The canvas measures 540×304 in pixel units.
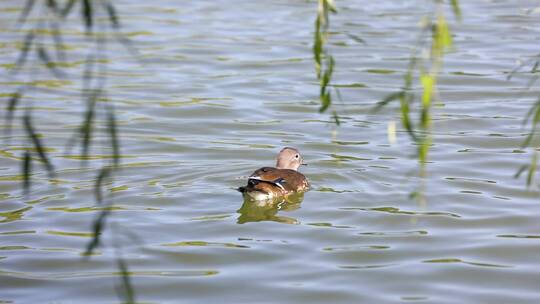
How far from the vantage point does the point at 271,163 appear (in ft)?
36.6

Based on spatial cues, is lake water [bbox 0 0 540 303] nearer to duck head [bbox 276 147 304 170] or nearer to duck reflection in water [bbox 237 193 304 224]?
duck reflection in water [bbox 237 193 304 224]

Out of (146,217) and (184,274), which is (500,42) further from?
(184,274)

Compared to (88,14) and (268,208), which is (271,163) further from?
(88,14)

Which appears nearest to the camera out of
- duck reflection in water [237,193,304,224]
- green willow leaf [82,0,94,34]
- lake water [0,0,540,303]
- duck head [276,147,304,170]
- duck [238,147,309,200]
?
green willow leaf [82,0,94,34]

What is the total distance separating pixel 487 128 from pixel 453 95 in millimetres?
1496

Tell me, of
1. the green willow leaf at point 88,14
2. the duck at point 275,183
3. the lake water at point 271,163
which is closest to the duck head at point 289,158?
the duck at point 275,183

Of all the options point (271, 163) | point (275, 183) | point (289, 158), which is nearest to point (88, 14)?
point (275, 183)

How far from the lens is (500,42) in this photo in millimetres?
15844

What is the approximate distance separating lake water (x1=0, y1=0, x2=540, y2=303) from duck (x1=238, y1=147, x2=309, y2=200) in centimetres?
13

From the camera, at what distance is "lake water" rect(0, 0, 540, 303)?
746 cm

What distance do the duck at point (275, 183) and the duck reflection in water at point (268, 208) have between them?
5 cm

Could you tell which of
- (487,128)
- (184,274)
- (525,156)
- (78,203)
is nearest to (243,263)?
(184,274)

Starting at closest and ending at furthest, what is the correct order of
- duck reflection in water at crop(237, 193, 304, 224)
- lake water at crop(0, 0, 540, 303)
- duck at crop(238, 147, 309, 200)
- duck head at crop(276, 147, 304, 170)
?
lake water at crop(0, 0, 540, 303) < duck reflection in water at crop(237, 193, 304, 224) < duck at crop(238, 147, 309, 200) < duck head at crop(276, 147, 304, 170)

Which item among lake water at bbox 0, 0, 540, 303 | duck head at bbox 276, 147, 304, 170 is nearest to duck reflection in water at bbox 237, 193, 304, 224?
lake water at bbox 0, 0, 540, 303
